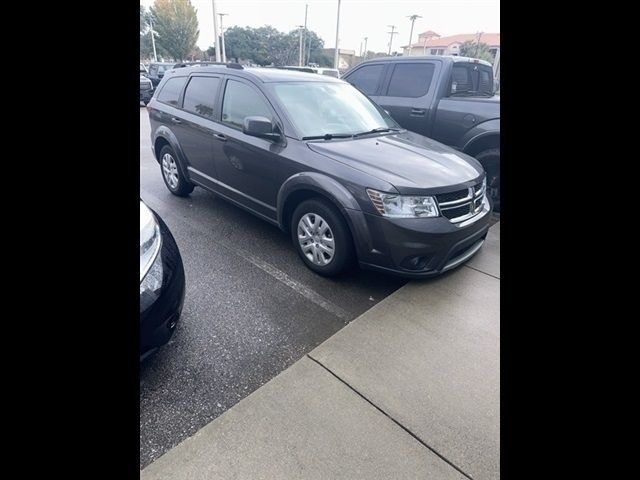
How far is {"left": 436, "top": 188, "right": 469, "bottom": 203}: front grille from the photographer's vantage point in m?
2.92

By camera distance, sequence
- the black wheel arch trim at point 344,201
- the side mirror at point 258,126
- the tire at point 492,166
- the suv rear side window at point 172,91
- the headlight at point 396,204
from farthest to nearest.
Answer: the tire at point 492,166, the suv rear side window at point 172,91, the side mirror at point 258,126, the black wheel arch trim at point 344,201, the headlight at point 396,204

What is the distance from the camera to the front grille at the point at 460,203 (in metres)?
2.94

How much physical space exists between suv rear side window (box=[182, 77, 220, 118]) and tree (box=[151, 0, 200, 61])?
27899mm

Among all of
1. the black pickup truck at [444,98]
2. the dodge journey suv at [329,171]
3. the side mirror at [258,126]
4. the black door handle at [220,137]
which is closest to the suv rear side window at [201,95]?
the dodge journey suv at [329,171]

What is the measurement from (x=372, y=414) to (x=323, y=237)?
154cm

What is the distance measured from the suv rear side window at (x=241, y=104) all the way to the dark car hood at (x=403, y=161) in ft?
2.48

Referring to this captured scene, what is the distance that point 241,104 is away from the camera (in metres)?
→ 3.86

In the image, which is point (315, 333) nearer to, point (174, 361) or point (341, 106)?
point (174, 361)

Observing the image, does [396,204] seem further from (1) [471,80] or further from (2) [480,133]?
(1) [471,80]

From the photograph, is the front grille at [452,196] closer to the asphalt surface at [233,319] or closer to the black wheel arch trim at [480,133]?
the asphalt surface at [233,319]

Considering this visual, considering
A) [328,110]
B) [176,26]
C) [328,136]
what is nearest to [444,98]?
[328,110]

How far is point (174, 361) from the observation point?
7.70ft
